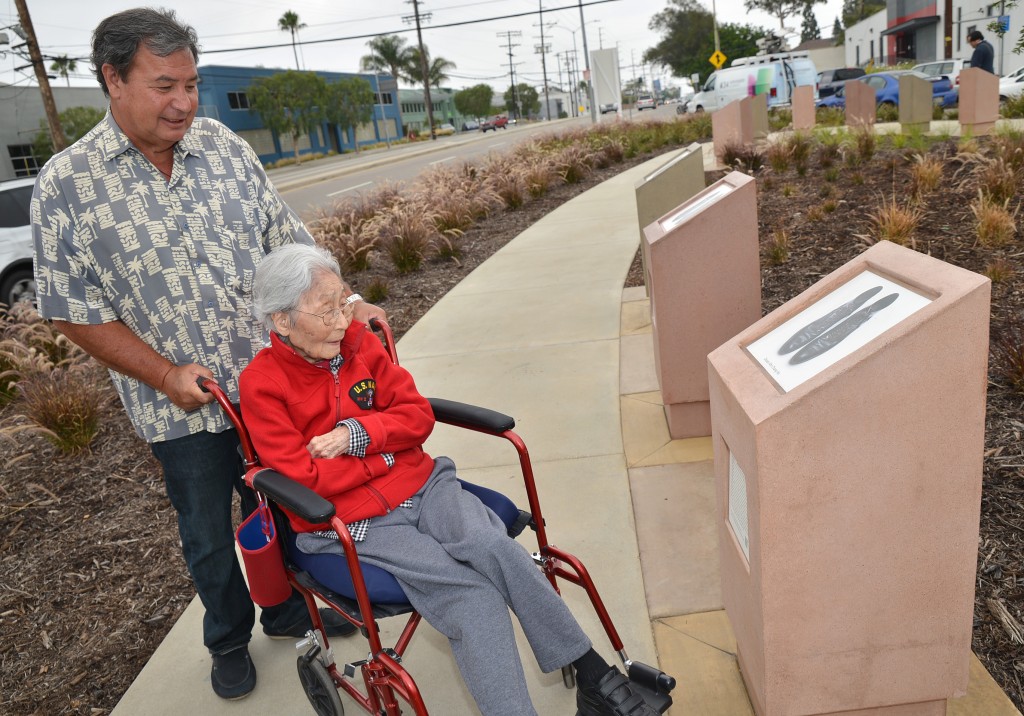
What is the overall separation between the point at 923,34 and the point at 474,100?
207 ft

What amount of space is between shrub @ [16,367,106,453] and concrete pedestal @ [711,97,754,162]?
9994 mm

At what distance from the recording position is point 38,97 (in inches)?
1603

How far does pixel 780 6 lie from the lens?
3583 inches

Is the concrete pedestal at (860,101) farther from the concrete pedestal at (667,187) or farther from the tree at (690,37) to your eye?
the tree at (690,37)

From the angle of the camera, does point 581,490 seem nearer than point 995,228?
Yes

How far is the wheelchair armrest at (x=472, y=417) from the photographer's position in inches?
101

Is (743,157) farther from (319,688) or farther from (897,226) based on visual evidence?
(319,688)

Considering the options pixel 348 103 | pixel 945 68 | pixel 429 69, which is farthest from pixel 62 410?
pixel 429 69

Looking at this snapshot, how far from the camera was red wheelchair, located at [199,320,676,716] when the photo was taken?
2.14 m

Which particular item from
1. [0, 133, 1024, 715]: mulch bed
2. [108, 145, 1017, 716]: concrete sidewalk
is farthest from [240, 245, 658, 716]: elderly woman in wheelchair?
[0, 133, 1024, 715]: mulch bed

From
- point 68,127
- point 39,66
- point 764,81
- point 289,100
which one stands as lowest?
point 764,81

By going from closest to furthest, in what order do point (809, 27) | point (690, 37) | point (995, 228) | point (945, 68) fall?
point (995, 228) < point (945, 68) < point (690, 37) < point (809, 27)

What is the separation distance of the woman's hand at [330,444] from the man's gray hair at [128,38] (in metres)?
1.19

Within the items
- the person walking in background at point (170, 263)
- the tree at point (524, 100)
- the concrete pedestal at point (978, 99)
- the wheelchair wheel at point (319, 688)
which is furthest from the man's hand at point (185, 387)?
the tree at point (524, 100)
